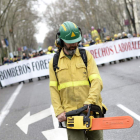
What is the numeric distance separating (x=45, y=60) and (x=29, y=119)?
9.97 metres

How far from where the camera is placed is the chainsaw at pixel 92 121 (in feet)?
8.38

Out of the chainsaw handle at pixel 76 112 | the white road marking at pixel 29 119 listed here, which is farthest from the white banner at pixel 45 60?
the chainsaw handle at pixel 76 112

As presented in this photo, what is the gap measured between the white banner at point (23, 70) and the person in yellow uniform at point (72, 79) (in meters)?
13.5

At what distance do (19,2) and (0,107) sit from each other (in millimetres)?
25812

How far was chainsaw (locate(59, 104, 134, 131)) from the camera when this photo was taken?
2555 millimetres

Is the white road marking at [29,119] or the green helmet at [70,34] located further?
the white road marking at [29,119]

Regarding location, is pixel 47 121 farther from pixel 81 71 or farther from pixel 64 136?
pixel 81 71

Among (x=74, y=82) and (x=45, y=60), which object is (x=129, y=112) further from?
(x=45, y=60)

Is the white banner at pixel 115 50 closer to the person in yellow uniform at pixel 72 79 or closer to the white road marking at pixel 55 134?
the white road marking at pixel 55 134

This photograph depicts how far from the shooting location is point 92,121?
8.83 ft

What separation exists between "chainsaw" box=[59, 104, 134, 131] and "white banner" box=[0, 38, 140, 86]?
1374cm

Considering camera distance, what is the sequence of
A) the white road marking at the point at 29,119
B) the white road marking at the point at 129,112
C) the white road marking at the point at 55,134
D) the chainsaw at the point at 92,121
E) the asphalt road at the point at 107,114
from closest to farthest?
1. the chainsaw at the point at 92,121
2. the asphalt road at the point at 107,114
3. the white road marking at the point at 55,134
4. the white road marking at the point at 129,112
5. the white road marking at the point at 29,119

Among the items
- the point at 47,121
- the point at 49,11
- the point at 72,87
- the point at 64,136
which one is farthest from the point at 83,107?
the point at 49,11

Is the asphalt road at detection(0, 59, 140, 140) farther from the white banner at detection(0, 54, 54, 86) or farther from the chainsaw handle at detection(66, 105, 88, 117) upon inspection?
the white banner at detection(0, 54, 54, 86)
